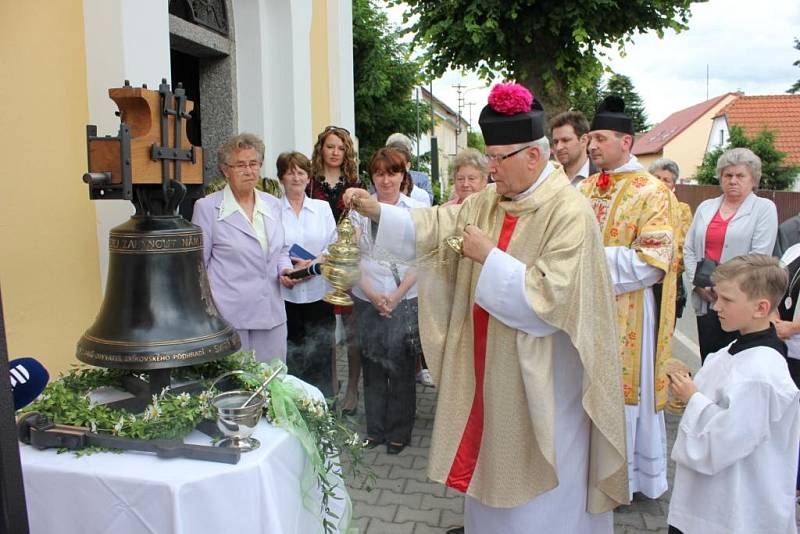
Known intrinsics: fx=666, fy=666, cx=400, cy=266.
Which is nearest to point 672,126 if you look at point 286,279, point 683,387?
point 286,279

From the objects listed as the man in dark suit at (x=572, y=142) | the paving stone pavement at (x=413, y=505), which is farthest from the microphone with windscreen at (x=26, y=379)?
the man in dark suit at (x=572, y=142)

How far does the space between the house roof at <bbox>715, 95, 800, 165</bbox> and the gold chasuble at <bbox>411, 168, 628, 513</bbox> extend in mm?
29128

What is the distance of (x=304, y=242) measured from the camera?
181 inches

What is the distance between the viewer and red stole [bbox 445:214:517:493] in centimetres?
274

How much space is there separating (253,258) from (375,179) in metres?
1.08

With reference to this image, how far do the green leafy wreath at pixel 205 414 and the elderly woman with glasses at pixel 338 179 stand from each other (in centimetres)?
271

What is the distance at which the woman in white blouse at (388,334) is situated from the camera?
4.39 m

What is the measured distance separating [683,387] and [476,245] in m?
0.96

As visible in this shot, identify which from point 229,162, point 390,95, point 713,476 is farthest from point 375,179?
point 390,95

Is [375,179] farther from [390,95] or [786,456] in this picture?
[390,95]

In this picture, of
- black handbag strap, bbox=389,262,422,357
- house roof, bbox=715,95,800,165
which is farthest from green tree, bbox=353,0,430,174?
black handbag strap, bbox=389,262,422,357

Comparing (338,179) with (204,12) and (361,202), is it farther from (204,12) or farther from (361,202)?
(361,202)

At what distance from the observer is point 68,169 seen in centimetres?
362

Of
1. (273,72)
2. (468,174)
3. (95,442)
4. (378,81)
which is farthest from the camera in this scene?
(378,81)
